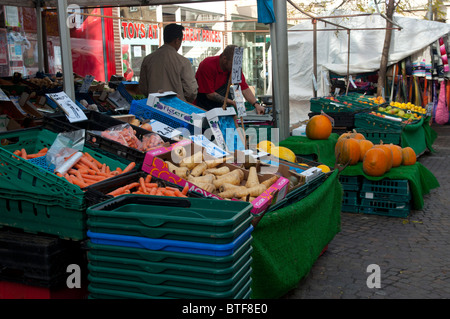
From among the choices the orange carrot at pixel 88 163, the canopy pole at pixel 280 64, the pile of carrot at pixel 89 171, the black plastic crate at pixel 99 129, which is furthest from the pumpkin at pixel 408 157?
the orange carrot at pixel 88 163

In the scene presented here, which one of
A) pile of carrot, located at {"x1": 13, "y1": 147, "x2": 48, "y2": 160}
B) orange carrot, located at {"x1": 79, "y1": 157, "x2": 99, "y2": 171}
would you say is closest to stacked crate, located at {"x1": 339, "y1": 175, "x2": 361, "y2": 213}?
orange carrot, located at {"x1": 79, "y1": 157, "x2": 99, "y2": 171}

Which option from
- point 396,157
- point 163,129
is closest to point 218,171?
point 163,129

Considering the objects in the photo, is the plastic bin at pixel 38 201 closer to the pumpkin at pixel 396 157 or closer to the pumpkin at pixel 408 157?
the pumpkin at pixel 396 157

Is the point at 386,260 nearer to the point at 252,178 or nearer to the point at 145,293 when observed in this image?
the point at 252,178

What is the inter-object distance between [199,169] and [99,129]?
1.12 metres

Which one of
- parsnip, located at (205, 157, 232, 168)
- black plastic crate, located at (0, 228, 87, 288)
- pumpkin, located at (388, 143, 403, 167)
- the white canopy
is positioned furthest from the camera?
the white canopy

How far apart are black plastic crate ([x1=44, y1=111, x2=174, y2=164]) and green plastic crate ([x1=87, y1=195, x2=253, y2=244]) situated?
1.07m

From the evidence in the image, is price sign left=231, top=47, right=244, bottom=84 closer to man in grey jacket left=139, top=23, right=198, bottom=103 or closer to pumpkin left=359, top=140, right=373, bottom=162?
man in grey jacket left=139, top=23, right=198, bottom=103

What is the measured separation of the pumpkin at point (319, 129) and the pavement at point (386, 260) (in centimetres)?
129

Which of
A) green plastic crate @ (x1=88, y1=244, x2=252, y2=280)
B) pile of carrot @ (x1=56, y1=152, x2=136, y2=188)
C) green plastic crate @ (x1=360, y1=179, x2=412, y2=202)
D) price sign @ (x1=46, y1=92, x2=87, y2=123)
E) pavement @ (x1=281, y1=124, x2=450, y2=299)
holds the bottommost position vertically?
pavement @ (x1=281, y1=124, x2=450, y2=299)

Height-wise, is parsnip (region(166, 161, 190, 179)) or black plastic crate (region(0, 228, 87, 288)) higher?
parsnip (region(166, 161, 190, 179))

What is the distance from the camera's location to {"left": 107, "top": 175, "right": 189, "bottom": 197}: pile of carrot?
321 centimetres

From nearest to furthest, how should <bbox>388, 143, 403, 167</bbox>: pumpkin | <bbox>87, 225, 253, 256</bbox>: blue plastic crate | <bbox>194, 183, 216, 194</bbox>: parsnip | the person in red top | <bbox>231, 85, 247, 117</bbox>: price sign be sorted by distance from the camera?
<bbox>87, 225, 253, 256</bbox>: blue plastic crate → <bbox>194, 183, 216, 194</bbox>: parsnip → <bbox>231, 85, 247, 117</bbox>: price sign → <bbox>388, 143, 403, 167</bbox>: pumpkin → the person in red top
